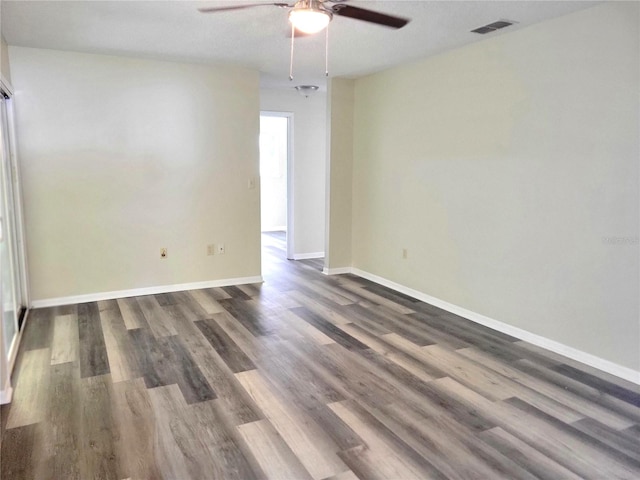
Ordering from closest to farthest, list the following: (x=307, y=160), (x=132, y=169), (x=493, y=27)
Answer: (x=493, y=27) → (x=132, y=169) → (x=307, y=160)

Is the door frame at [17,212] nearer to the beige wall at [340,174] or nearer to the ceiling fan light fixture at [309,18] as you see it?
the ceiling fan light fixture at [309,18]

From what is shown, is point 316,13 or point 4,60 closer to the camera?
point 316,13

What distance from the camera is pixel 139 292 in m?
4.66

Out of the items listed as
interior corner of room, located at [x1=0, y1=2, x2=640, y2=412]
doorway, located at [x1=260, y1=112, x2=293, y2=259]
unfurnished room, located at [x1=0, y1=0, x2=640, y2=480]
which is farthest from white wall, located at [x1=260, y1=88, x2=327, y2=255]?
doorway, located at [x1=260, y1=112, x2=293, y2=259]

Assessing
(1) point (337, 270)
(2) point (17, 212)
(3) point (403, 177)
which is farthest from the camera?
(1) point (337, 270)

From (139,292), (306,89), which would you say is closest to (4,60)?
(139,292)

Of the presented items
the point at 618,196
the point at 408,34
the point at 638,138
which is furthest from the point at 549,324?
the point at 408,34

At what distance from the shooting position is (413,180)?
464 centimetres

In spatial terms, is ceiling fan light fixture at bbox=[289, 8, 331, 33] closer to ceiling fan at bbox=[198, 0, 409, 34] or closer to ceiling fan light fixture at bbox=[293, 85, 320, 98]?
ceiling fan at bbox=[198, 0, 409, 34]

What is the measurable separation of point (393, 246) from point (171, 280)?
2382mm

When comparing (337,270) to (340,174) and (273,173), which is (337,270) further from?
(273,173)

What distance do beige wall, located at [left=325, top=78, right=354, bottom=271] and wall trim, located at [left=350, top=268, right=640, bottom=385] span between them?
896mm

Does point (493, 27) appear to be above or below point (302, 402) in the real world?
above

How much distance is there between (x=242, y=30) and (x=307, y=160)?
3.13 metres
